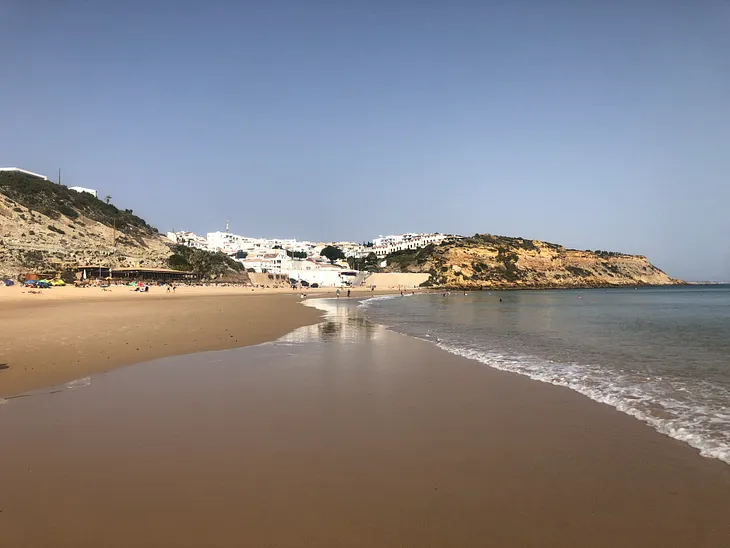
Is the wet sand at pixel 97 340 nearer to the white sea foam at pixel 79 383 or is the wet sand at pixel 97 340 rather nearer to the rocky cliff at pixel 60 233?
the white sea foam at pixel 79 383

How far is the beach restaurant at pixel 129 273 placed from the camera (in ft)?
165

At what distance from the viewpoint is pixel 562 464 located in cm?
443

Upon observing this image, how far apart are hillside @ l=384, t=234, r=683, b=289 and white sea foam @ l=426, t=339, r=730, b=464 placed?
9076cm

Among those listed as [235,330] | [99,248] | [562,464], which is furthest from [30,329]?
[99,248]

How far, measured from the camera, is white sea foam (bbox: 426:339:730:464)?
17.7ft

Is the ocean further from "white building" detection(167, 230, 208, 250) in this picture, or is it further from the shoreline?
"white building" detection(167, 230, 208, 250)

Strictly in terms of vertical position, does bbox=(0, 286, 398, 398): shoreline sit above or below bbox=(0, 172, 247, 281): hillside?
below

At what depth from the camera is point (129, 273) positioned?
55781mm

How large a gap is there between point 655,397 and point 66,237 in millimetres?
72620

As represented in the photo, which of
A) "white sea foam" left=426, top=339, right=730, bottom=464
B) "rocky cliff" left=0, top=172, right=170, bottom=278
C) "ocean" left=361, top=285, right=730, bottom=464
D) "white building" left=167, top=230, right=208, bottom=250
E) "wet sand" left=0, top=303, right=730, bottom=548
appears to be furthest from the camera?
"white building" left=167, top=230, right=208, bottom=250

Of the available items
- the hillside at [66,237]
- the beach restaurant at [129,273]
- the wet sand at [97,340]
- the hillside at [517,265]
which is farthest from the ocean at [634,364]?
the hillside at [517,265]

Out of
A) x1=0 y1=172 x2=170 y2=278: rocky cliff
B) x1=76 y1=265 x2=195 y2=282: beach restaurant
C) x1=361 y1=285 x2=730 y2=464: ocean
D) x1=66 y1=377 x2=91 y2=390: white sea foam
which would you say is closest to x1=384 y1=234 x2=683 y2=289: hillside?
x1=76 y1=265 x2=195 y2=282: beach restaurant

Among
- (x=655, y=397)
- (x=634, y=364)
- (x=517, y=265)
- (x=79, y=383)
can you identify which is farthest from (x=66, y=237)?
(x=517, y=265)

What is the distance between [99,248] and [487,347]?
66443 millimetres
